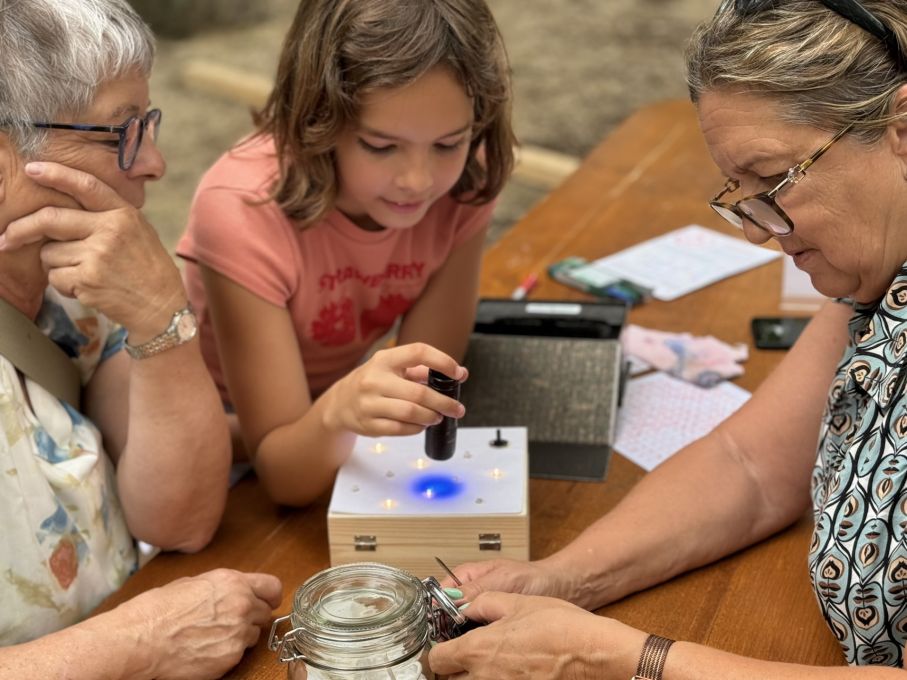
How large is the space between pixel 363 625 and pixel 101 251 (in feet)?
2.10

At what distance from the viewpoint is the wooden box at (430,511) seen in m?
1.52

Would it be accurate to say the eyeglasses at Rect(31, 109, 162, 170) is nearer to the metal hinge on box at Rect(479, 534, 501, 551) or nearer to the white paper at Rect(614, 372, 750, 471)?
the metal hinge on box at Rect(479, 534, 501, 551)

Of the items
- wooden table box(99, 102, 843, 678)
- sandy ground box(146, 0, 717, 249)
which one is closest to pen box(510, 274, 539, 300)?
wooden table box(99, 102, 843, 678)

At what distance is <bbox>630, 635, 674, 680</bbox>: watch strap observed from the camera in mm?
1215

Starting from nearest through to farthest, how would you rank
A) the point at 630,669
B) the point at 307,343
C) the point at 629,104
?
the point at 630,669
the point at 307,343
the point at 629,104

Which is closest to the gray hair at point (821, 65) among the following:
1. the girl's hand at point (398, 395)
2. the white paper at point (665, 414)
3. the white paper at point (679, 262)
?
the girl's hand at point (398, 395)

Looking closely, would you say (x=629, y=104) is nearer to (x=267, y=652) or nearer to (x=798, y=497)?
(x=798, y=497)

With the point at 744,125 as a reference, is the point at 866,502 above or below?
below

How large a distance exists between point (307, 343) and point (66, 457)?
54 cm

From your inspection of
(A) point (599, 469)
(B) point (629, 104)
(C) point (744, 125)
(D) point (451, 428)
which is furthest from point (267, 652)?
(B) point (629, 104)

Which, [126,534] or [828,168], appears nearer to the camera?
[828,168]

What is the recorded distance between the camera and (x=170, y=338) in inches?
62.1

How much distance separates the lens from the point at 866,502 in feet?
4.26

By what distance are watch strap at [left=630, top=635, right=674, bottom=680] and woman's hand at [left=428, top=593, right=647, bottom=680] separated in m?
0.01
